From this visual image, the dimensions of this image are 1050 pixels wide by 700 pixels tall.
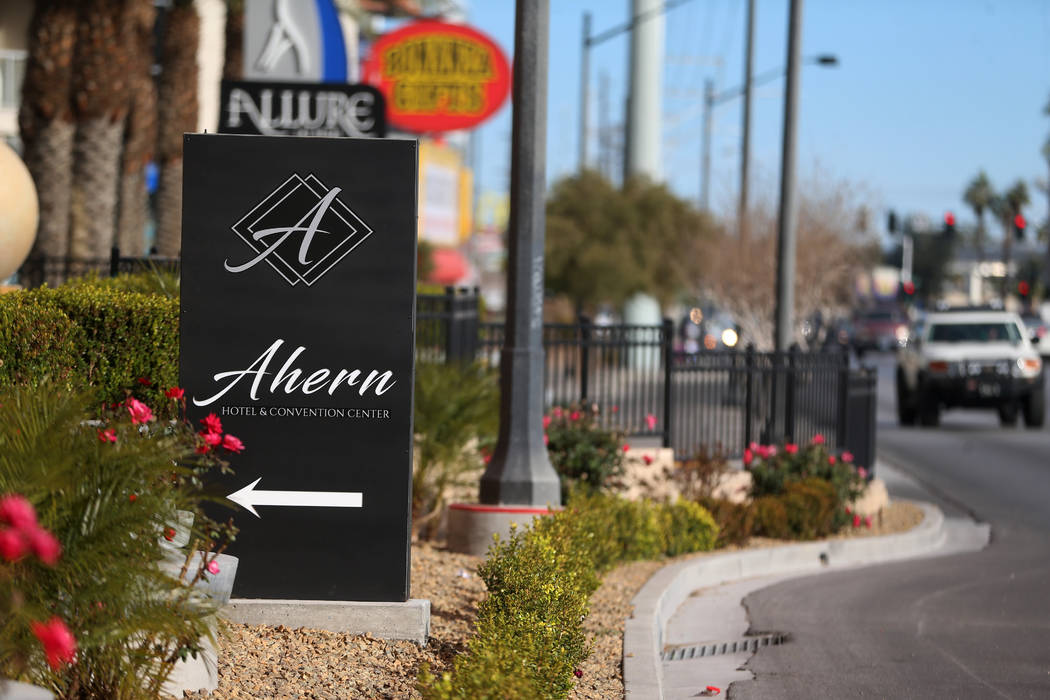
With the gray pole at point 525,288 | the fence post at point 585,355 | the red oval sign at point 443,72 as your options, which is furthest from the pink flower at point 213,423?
the red oval sign at point 443,72

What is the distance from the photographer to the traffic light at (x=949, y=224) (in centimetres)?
4412

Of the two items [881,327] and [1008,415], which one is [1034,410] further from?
[881,327]

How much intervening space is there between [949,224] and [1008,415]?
16846 millimetres

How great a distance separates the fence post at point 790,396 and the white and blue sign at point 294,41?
367 inches

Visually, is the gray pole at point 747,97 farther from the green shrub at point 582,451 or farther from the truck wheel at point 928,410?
the green shrub at point 582,451

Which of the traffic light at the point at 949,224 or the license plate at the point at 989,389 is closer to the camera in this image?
the license plate at the point at 989,389

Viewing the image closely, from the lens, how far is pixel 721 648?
9.27m

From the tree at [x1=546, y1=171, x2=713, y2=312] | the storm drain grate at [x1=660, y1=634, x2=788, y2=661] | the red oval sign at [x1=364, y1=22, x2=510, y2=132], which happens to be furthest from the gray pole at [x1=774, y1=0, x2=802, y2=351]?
the tree at [x1=546, y1=171, x2=713, y2=312]

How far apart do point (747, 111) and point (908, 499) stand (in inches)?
439

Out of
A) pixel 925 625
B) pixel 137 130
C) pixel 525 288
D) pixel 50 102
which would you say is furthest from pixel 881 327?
pixel 525 288

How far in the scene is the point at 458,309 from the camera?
13773mm

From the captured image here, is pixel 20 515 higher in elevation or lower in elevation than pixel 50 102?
lower

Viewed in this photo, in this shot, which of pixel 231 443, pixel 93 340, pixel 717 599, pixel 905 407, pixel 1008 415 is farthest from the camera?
pixel 905 407

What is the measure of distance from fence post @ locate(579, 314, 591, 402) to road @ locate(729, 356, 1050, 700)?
124 inches
